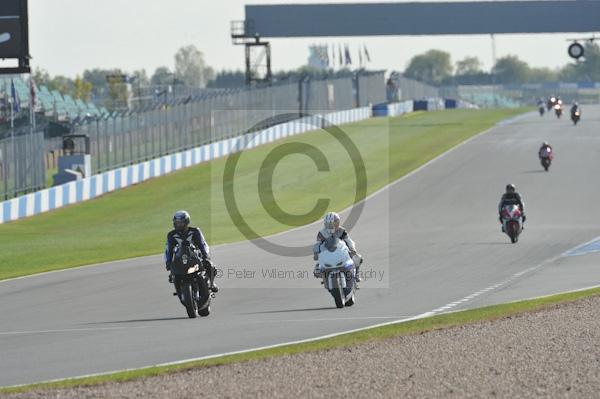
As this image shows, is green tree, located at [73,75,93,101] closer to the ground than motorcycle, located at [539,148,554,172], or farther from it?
farther from it

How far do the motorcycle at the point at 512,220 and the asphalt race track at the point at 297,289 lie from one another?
1.16 ft

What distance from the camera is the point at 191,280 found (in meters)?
18.6

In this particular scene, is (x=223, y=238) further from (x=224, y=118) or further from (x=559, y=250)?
(x=224, y=118)

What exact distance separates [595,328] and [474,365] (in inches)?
118

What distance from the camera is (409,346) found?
1500 cm

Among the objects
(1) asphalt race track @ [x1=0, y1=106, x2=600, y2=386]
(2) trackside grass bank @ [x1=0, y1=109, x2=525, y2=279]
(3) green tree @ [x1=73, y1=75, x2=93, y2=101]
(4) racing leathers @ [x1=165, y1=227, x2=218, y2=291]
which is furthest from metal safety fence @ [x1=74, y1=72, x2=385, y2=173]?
(3) green tree @ [x1=73, y1=75, x2=93, y2=101]

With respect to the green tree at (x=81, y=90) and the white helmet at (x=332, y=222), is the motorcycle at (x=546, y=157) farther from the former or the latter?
the green tree at (x=81, y=90)

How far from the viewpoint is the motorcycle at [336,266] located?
19328 mm

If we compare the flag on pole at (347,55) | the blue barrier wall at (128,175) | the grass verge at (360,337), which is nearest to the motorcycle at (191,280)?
the grass verge at (360,337)

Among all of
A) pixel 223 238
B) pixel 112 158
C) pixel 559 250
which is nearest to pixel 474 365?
pixel 559 250

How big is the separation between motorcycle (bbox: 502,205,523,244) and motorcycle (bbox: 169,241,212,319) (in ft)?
43.8

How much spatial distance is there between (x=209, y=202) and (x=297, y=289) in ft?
79.6

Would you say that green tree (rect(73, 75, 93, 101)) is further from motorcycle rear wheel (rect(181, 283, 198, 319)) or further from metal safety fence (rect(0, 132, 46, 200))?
motorcycle rear wheel (rect(181, 283, 198, 319))

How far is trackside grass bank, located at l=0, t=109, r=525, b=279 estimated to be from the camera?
3269cm
